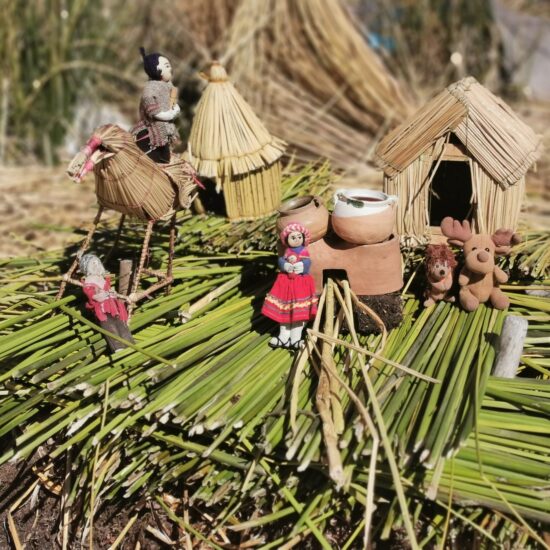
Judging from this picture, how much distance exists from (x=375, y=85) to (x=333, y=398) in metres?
2.81

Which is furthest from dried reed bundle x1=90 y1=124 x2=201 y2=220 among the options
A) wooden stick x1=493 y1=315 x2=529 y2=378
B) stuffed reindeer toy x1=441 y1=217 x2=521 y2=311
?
wooden stick x1=493 y1=315 x2=529 y2=378

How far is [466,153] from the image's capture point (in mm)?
1861

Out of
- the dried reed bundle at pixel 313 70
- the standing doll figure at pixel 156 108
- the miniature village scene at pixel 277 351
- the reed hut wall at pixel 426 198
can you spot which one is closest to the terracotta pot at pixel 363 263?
the miniature village scene at pixel 277 351

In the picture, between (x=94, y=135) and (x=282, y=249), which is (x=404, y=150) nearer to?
(x=282, y=249)

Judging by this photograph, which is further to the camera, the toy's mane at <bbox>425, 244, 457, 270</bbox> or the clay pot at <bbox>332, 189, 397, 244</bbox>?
the toy's mane at <bbox>425, 244, 457, 270</bbox>

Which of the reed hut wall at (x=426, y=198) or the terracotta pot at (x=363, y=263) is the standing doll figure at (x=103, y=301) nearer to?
the terracotta pot at (x=363, y=263)

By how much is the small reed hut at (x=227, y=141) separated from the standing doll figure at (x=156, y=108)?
0.48 m

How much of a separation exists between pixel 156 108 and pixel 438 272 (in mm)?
843

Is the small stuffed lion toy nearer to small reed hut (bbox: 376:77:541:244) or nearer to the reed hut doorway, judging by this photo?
small reed hut (bbox: 376:77:541:244)

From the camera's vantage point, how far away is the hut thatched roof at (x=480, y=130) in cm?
181

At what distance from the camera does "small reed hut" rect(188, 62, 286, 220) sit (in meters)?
2.22

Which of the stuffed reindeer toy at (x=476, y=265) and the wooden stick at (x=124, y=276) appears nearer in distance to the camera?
the stuffed reindeer toy at (x=476, y=265)

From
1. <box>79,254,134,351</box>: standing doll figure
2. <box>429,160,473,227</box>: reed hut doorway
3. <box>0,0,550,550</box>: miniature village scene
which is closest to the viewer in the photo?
<box>0,0,550,550</box>: miniature village scene

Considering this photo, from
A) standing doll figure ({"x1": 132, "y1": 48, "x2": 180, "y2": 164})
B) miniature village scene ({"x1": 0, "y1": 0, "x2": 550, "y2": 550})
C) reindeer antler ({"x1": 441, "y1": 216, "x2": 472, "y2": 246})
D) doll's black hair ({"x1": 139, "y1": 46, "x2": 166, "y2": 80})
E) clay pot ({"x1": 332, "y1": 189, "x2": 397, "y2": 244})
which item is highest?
doll's black hair ({"x1": 139, "y1": 46, "x2": 166, "y2": 80})
